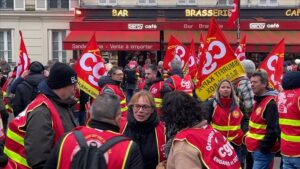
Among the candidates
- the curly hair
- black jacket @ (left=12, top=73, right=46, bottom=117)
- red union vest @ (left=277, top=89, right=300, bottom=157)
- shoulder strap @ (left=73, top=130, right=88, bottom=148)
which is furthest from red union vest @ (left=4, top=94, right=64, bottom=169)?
black jacket @ (left=12, top=73, right=46, bottom=117)

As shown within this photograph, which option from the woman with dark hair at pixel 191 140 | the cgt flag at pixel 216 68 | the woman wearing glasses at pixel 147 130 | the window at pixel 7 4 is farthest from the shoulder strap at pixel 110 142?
the window at pixel 7 4

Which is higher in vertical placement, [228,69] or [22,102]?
[228,69]

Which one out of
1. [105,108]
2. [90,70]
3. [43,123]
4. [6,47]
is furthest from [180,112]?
[6,47]

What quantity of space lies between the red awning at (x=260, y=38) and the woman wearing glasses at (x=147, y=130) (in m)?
19.7

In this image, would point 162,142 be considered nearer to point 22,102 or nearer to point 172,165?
point 172,165

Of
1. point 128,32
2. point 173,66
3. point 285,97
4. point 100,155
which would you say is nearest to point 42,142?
point 100,155

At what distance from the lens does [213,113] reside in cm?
705

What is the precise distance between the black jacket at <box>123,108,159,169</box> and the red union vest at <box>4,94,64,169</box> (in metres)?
0.74

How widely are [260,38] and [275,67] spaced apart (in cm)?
1596

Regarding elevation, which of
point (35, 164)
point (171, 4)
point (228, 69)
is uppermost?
point (171, 4)

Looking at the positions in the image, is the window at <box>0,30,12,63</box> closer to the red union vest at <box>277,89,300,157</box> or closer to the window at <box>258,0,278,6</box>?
the window at <box>258,0,278,6</box>

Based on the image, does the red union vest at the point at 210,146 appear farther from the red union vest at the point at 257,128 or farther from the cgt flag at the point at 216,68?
the cgt flag at the point at 216,68

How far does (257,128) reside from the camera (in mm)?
6902

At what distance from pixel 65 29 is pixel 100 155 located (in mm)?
24203
